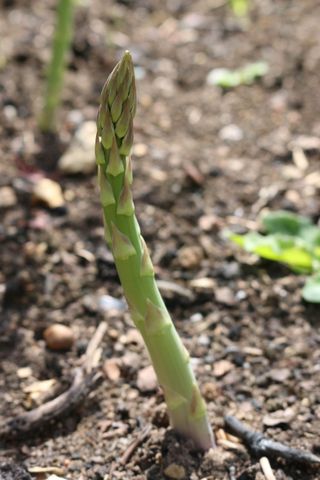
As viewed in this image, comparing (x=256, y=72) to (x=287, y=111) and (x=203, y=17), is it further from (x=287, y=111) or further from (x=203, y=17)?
(x=203, y=17)

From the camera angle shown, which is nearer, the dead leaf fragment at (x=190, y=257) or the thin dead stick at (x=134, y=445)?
the thin dead stick at (x=134, y=445)

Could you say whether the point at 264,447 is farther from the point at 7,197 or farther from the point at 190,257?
the point at 7,197

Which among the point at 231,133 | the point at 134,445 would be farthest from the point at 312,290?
the point at 231,133

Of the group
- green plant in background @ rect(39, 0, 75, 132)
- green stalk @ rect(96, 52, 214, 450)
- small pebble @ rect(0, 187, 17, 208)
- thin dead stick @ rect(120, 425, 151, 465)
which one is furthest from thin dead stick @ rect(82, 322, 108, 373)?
green plant in background @ rect(39, 0, 75, 132)

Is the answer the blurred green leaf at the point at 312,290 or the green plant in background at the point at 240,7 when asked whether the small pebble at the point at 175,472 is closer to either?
the blurred green leaf at the point at 312,290

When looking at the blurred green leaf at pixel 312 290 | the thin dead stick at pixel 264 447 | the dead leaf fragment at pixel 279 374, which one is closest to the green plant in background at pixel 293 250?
the blurred green leaf at pixel 312 290

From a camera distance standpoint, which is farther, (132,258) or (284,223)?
(284,223)
